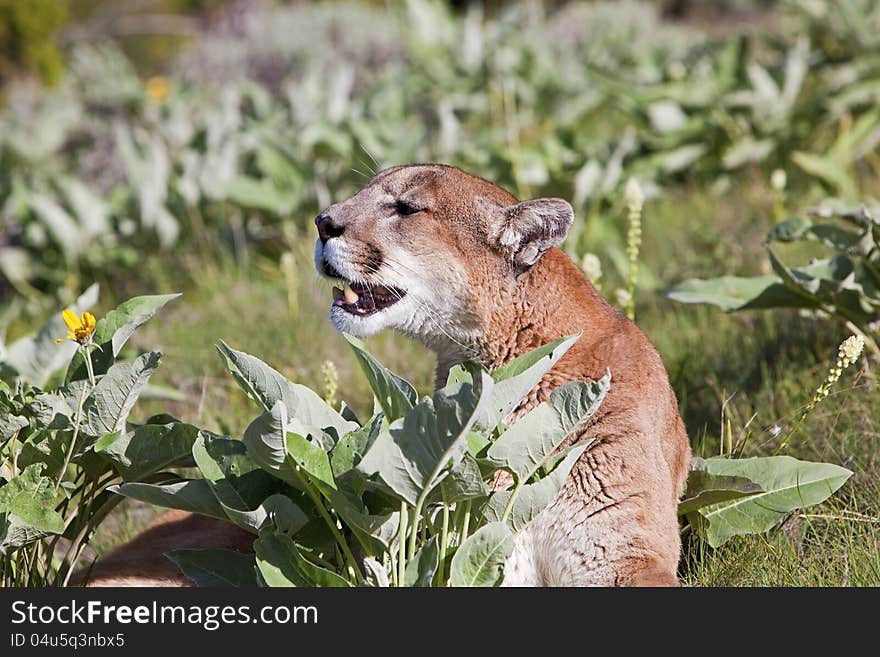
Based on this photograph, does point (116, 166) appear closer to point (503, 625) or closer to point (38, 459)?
point (38, 459)

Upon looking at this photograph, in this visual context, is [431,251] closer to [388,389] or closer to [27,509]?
[388,389]

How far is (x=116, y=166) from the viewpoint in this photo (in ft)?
33.4

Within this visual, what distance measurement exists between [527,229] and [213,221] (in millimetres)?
4717

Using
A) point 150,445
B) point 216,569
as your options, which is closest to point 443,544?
point 216,569

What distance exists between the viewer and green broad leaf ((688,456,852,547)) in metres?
3.51

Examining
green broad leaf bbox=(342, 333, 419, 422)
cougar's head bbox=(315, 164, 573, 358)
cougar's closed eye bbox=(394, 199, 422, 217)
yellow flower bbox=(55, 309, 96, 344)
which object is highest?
cougar's closed eye bbox=(394, 199, 422, 217)

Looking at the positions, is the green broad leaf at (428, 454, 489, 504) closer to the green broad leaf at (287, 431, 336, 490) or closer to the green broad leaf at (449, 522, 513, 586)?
the green broad leaf at (449, 522, 513, 586)

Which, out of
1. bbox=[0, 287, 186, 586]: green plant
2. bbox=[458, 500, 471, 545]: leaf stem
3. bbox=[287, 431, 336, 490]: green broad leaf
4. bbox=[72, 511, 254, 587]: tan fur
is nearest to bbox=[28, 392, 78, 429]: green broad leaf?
bbox=[0, 287, 186, 586]: green plant

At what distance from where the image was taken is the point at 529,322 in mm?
3705

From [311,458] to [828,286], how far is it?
2236 millimetres

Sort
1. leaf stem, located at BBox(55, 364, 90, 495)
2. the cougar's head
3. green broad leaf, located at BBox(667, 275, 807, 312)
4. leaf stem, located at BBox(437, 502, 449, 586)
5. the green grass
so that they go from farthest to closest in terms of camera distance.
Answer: green broad leaf, located at BBox(667, 275, 807, 312), the cougar's head, the green grass, leaf stem, located at BBox(55, 364, 90, 495), leaf stem, located at BBox(437, 502, 449, 586)

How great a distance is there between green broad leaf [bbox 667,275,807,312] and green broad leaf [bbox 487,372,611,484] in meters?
1.51

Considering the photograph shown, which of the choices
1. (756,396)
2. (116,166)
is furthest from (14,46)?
(756,396)

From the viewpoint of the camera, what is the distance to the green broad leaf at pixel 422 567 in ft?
9.55
